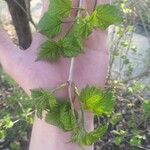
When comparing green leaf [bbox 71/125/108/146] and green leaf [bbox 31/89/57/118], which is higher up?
green leaf [bbox 31/89/57/118]

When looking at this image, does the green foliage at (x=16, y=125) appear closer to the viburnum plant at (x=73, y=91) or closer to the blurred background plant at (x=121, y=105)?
the blurred background plant at (x=121, y=105)

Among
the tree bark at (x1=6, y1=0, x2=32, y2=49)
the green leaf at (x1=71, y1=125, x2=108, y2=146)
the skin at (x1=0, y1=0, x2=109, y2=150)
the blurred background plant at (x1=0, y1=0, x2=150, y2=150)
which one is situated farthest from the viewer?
the blurred background plant at (x1=0, y1=0, x2=150, y2=150)

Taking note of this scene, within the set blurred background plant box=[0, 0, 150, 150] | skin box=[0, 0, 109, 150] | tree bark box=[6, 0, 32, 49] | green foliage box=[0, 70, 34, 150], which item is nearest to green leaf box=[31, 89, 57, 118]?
skin box=[0, 0, 109, 150]

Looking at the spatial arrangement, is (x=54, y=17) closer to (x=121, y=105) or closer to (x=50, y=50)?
(x=50, y=50)

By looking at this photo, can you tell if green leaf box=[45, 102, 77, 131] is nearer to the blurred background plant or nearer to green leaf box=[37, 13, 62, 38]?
Result: green leaf box=[37, 13, 62, 38]

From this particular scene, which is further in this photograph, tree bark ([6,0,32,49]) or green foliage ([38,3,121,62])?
tree bark ([6,0,32,49])

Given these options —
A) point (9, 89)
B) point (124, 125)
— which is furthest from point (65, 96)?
point (9, 89)

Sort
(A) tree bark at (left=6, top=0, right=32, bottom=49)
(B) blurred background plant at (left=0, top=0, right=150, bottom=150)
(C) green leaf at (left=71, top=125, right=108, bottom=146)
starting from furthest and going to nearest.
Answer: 1. (B) blurred background plant at (left=0, top=0, right=150, bottom=150)
2. (A) tree bark at (left=6, top=0, right=32, bottom=49)
3. (C) green leaf at (left=71, top=125, right=108, bottom=146)

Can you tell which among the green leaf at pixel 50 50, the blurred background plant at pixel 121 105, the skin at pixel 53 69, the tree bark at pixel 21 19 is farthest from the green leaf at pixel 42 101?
the blurred background plant at pixel 121 105
